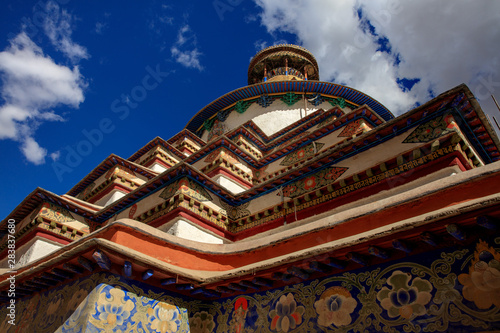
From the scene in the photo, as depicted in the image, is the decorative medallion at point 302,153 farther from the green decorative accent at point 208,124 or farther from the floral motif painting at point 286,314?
the green decorative accent at point 208,124

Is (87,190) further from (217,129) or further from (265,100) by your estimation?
(265,100)

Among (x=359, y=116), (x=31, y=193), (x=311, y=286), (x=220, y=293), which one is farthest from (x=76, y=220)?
(x=359, y=116)

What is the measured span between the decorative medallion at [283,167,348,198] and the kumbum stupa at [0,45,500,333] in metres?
0.04

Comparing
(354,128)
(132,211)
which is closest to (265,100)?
(354,128)

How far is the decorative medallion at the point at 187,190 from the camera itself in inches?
365

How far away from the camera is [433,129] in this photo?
6.70 metres

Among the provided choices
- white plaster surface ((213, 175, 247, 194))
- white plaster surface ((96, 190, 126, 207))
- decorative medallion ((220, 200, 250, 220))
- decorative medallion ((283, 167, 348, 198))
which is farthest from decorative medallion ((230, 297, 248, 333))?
white plaster surface ((96, 190, 126, 207))

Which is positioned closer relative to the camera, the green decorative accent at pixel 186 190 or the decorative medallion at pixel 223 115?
the green decorative accent at pixel 186 190

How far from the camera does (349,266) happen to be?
4.06m

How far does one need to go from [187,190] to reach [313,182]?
3651mm

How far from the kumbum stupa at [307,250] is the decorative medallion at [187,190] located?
0.04m

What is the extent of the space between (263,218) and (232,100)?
484 inches

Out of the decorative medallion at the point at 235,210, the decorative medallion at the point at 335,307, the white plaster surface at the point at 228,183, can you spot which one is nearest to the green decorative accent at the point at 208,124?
the white plaster surface at the point at 228,183

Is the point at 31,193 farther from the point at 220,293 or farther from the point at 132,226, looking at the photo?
the point at 220,293
